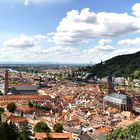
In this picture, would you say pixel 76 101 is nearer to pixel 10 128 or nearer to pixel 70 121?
pixel 70 121

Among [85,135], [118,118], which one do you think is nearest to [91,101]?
[118,118]

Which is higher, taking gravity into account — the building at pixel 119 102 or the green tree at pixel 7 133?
the green tree at pixel 7 133

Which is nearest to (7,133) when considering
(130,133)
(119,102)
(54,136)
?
(54,136)

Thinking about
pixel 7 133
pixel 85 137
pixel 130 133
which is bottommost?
pixel 85 137

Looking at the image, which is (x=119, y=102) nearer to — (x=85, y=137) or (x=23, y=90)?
(x=85, y=137)

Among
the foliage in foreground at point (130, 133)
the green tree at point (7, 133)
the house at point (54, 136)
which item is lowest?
the house at point (54, 136)

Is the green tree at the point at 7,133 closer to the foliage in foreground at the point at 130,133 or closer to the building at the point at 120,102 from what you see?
the foliage in foreground at the point at 130,133

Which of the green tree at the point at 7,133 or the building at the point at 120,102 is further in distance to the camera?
the building at the point at 120,102

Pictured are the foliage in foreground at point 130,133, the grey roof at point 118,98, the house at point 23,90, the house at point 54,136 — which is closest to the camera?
the foliage in foreground at point 130,133

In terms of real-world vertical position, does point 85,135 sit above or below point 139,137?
below

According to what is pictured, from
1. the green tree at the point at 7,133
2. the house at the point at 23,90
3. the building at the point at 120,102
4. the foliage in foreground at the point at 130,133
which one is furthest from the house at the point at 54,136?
the house at the point at 23,90

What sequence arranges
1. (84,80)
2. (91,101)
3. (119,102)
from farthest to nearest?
(84,80) < (91,101) < (119,102)
